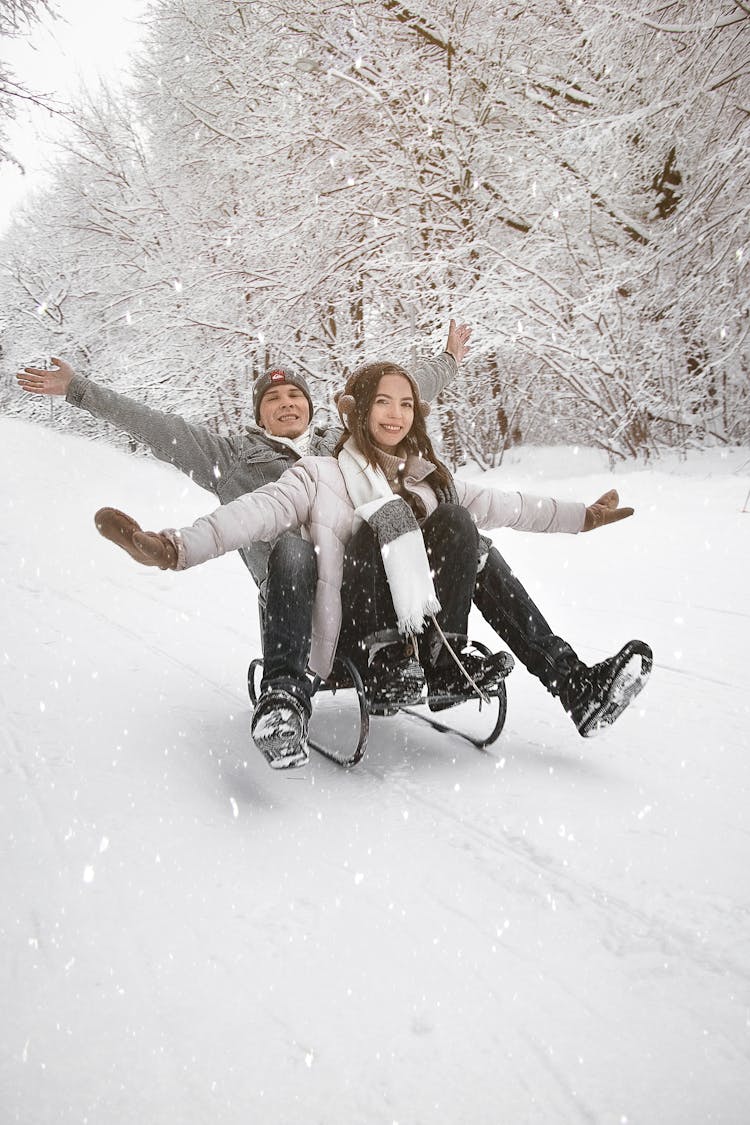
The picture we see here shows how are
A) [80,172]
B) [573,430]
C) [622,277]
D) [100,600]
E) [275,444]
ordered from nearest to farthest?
[275,444] → [100,600] → [622,277] → [573,430] → [80,172]

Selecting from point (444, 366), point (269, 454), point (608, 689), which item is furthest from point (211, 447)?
point (608, 689)

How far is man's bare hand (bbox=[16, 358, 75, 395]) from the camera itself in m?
2.50

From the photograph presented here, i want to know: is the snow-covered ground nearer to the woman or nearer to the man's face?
the woman

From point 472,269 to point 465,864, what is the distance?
6.78m

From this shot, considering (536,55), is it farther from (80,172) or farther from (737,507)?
(80,172)

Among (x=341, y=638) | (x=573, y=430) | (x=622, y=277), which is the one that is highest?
(x=622, y=277)

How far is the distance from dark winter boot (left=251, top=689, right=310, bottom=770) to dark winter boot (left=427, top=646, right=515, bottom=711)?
18.0 inches

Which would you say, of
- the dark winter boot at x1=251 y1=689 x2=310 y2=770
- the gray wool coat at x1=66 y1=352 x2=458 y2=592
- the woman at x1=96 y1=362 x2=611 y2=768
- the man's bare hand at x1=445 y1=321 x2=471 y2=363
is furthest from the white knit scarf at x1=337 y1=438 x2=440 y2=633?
the man's bare hand at x1=445 y1=321 x2=471 y2=363

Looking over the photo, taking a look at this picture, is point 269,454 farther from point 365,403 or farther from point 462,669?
point 462,669

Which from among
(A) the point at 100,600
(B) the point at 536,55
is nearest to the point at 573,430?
(B) the point at 536,55

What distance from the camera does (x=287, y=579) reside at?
7.00 feet

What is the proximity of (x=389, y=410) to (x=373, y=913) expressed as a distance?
1482mm

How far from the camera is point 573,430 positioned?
38.3ft

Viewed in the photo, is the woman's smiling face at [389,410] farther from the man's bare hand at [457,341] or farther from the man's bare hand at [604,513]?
the man's bare hand at [457,341]
